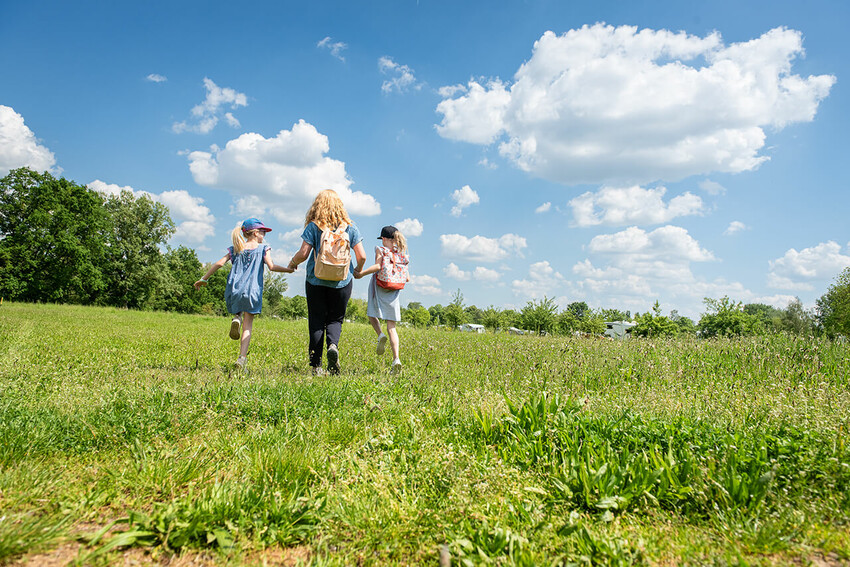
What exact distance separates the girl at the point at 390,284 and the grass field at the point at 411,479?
101 inches

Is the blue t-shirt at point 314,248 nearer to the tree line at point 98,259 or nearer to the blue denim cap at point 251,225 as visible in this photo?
the blue denim cap at point 251,225

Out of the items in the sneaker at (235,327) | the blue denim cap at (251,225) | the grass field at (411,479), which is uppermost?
the blue denim cap at (251,225)

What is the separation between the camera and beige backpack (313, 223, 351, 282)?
20.2 feet

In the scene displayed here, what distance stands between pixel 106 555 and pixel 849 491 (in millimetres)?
3797

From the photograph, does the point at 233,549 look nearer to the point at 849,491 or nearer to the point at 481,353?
the point at 849,491

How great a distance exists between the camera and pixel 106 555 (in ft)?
6.49

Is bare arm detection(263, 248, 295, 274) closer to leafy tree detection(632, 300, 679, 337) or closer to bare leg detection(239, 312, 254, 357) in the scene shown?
bare leg detection(239, 312, 254, 357)

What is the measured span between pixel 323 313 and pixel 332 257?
903 mm

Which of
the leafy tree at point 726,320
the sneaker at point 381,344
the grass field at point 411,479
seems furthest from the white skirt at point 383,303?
the leafy tree at point 726,320

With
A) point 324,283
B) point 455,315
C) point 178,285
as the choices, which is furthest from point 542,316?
point 178,285

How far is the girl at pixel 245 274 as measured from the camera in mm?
6598

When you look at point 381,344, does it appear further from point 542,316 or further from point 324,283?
point 542,316

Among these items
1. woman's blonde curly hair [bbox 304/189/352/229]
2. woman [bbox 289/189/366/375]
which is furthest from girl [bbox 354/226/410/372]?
woman's blonde curly hair [bbox 304/189/352/229]

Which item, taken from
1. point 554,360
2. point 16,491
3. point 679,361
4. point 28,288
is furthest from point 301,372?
point 28,288
